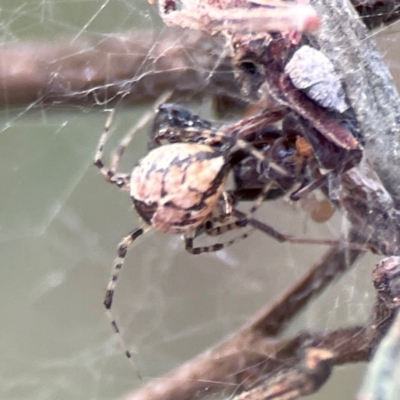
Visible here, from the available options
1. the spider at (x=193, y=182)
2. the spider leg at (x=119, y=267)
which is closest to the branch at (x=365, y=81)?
the spider at (x=193, y=182)

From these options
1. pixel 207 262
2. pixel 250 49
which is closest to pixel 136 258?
pixel 207 262

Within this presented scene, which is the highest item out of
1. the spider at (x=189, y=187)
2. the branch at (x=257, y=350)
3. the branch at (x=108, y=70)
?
the branch at (x=108, y=70)

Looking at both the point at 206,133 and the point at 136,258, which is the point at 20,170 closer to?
the point at 136,258

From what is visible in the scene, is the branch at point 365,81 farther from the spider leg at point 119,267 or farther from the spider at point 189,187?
the spider leg at point 119,267

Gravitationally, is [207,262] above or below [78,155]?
below

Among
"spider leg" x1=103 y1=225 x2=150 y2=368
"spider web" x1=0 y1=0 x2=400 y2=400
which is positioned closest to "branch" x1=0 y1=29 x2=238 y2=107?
"spider web" x1=0 y1=0 x2=400 y2=400

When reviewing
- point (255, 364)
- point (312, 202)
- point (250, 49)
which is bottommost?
point (255, 364)

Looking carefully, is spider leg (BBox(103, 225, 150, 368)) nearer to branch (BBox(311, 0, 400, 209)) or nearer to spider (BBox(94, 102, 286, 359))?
spider (BBox(94, 102, 286, 359))
